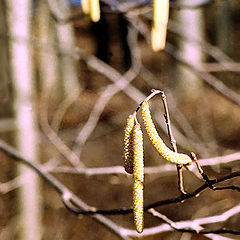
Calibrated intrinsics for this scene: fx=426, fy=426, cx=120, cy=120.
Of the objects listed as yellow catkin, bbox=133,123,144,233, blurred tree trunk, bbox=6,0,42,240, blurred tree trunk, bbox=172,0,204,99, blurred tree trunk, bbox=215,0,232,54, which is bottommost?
blurred tree trunk, bbox=215,0,232,54

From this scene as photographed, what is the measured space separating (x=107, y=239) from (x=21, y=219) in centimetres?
142

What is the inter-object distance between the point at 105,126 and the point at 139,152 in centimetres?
460

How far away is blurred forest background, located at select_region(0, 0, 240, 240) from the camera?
1.24 m

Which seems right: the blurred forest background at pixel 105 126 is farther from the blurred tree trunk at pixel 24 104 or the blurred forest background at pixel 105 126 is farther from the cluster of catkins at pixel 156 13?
the cluster of catkins at pixel 156 13

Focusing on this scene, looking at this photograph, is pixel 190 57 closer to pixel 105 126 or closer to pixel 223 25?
pixel 105 126

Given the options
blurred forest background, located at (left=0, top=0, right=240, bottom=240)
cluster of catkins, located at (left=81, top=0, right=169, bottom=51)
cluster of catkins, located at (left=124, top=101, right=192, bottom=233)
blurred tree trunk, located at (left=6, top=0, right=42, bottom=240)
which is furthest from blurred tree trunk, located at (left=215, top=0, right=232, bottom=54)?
cluster of catkins, located at (left=124, top=101, right=192, bottom=233)

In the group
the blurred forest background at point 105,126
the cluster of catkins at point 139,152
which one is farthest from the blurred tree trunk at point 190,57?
the cluster of catkins at point 139,152

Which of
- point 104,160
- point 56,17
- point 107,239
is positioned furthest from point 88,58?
point 104,160

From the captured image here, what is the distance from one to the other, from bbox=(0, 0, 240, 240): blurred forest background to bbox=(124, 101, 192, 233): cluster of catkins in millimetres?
239

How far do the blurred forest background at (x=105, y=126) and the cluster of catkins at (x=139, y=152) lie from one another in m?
0.24

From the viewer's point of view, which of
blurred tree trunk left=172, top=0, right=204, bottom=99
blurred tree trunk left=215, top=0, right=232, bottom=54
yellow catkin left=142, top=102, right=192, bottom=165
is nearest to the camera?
yellow catkin left=142, top=102, right=192, bottom=165

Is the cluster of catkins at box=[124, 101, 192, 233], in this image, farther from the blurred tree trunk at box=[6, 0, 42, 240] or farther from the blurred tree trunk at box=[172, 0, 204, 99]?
the blurred tree trunk at box=[172, 0, 204, 99]

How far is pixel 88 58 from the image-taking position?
4.20ft

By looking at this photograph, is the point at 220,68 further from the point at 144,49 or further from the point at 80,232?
the point at 144,49
